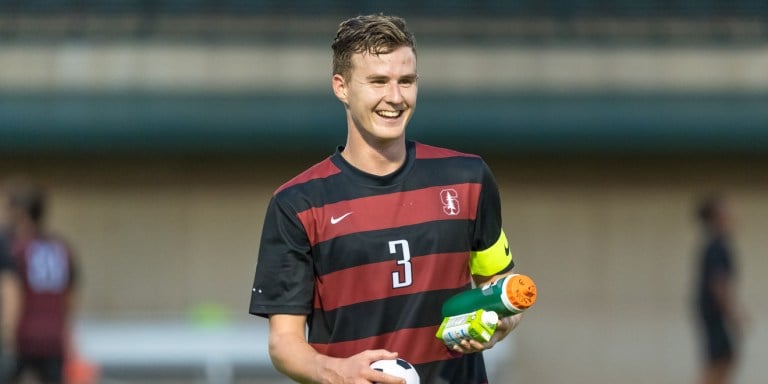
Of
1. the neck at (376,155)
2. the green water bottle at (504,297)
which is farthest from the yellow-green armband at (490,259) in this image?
the neck at (376,155)

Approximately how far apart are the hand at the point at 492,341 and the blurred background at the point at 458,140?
26.8 ft

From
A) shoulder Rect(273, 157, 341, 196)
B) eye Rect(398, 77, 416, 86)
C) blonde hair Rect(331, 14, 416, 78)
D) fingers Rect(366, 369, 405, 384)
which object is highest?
blonde hair Rect(331, 14, 416, 78)

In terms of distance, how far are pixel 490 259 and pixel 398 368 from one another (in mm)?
599

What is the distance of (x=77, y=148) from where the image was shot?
13258mm

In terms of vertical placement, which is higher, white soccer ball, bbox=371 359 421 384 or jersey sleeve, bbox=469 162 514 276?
jersey sleeve, bbox=469 162 514 276

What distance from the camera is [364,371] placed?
161 inches

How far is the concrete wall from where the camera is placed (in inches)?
531

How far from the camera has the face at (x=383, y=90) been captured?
4.44 metres

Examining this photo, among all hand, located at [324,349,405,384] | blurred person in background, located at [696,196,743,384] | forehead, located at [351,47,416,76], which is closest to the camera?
hand, located at [324,349,405,384]

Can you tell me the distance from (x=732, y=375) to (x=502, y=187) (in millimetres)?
2729

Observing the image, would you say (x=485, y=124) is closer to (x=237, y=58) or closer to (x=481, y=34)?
(x=481, y=34)

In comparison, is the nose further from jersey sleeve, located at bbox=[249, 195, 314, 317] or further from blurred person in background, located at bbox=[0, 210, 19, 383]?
blurred person in background, located at bbox=[0, 210, 19, 383]

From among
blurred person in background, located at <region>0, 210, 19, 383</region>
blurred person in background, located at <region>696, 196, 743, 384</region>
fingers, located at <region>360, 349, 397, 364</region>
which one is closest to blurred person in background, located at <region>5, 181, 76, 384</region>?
blurred person in background, located at <region>0, 210, 19, 383</region>

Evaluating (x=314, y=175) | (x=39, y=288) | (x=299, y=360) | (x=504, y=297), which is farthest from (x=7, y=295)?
(x=504, y=297)
